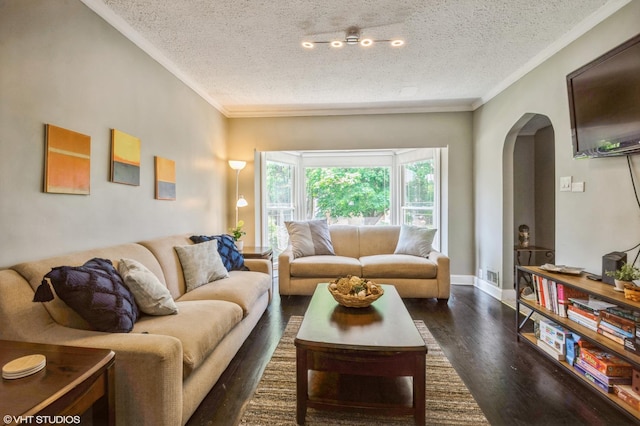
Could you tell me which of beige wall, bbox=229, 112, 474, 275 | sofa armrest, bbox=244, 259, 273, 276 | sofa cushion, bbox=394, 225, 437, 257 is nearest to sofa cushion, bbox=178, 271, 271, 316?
sofa armrest, bbox=244, 259, 273, 276

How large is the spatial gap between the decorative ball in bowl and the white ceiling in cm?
198

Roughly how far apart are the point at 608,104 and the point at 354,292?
2.13m

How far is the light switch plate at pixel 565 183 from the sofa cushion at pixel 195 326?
2.88 m

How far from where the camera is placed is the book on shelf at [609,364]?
5.61 feet

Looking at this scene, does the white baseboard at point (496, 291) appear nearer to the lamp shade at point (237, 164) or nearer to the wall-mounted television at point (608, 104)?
the wall-mounted television at point (608, 104)

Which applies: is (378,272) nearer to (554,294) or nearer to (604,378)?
(554,294)

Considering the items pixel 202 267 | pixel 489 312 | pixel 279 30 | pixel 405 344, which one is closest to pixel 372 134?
pixel 279 30

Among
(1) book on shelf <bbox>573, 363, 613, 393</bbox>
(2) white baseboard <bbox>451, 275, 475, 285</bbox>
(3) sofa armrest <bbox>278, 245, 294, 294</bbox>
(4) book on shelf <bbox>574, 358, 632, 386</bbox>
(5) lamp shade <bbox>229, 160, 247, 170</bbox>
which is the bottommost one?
(1) book on shelf <bbox>573, 363, 613, 393</bbox>

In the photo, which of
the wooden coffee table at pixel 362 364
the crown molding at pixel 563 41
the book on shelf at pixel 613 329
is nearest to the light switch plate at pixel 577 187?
the book on shelf at pixel 613 329

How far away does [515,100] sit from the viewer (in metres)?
3.22

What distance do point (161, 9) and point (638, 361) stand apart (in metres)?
3.63

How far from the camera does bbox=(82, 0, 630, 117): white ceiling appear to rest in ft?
6.80

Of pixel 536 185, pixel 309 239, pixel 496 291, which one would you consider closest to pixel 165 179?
pixel 309 239

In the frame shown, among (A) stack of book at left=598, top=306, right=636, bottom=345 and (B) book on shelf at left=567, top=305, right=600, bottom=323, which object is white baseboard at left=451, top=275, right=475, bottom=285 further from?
(A) stack of book at left=598, top=306, right=636, bottom=345
